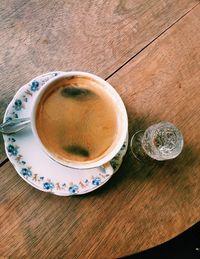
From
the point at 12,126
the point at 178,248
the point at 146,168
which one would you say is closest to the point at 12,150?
the point at 12,126

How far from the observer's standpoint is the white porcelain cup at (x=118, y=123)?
740 mm

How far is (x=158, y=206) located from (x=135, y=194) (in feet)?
0.19

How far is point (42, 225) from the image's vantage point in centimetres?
77

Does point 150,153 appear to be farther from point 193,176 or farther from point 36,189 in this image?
point 36,189

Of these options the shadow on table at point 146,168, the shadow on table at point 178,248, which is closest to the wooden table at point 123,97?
the shadow on table at point 146,168

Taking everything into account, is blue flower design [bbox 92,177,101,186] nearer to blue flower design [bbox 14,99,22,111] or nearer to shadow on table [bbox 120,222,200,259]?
blue flower design [bbox 14,99,22,111]

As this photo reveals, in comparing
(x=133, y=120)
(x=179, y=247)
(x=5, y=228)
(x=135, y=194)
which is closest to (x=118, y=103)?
(x=133, y=120)

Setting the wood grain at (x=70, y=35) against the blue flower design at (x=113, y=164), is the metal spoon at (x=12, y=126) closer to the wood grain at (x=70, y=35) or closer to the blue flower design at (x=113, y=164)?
the wood grain at (x=70, y=35)

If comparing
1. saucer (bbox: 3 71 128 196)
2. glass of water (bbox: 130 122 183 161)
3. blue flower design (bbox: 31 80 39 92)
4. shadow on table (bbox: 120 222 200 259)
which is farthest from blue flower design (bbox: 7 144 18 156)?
shadow on table (bbox: 120 222 200 259)

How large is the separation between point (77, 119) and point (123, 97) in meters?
0.15

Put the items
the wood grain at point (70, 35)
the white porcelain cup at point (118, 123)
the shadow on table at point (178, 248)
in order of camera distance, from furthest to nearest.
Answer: the shadow on table at point (178, 248), the wood grain at point (70, 35), the white porcelain cup at point (118, 123)

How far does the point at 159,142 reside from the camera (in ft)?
2.75

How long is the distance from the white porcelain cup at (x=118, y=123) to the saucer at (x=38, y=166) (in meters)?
0.03

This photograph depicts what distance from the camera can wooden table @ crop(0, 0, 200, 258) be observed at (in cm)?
77
